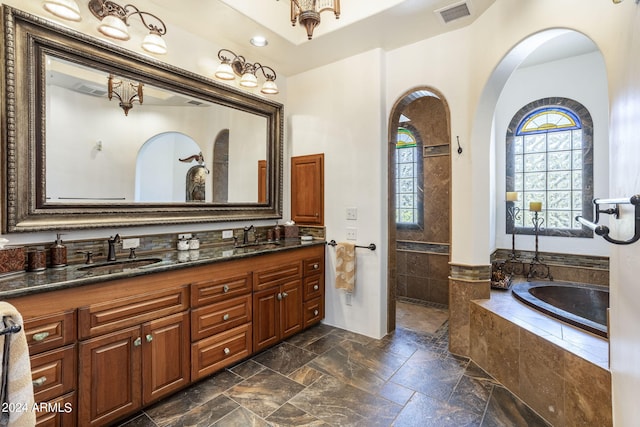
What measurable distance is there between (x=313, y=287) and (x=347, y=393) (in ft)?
3.93

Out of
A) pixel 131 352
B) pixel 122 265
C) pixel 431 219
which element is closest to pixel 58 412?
pixel 131 352

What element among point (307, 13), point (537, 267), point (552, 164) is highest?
point (307, 13)

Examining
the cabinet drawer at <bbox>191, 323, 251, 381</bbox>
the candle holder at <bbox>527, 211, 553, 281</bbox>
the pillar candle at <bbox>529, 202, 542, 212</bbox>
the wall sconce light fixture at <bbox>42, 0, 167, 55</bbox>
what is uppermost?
the wall sconce light fixture at <bbox>42, 0, 167, 55</bbox>

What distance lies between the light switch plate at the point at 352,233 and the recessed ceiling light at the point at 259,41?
200 cm

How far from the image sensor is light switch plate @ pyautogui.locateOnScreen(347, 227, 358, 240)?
3.19 m

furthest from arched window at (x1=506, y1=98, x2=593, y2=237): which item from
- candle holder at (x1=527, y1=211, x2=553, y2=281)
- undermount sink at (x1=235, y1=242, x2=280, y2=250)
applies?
undermount sink at (x1=235, y1=242, x2=280, y2=250)

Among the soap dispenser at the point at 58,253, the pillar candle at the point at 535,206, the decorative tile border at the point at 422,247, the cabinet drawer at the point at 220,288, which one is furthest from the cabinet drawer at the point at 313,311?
the pillar candle at the point at 535,206

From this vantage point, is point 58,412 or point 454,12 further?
point 454,12

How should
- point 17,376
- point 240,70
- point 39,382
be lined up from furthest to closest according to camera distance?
point 240,70 < point 39,382 < point 17,376

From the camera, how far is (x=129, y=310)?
182 cm

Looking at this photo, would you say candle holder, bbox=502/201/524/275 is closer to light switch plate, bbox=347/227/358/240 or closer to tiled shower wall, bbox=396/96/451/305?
tiled shower wall, bbox=396/96/451/305

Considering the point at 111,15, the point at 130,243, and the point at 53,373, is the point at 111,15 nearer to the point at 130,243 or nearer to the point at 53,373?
the point at 130,243

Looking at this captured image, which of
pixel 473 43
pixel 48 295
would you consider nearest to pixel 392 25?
pixel 473 43

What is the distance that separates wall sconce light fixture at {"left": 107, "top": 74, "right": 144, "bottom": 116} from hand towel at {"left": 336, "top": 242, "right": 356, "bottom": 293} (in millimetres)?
2195
